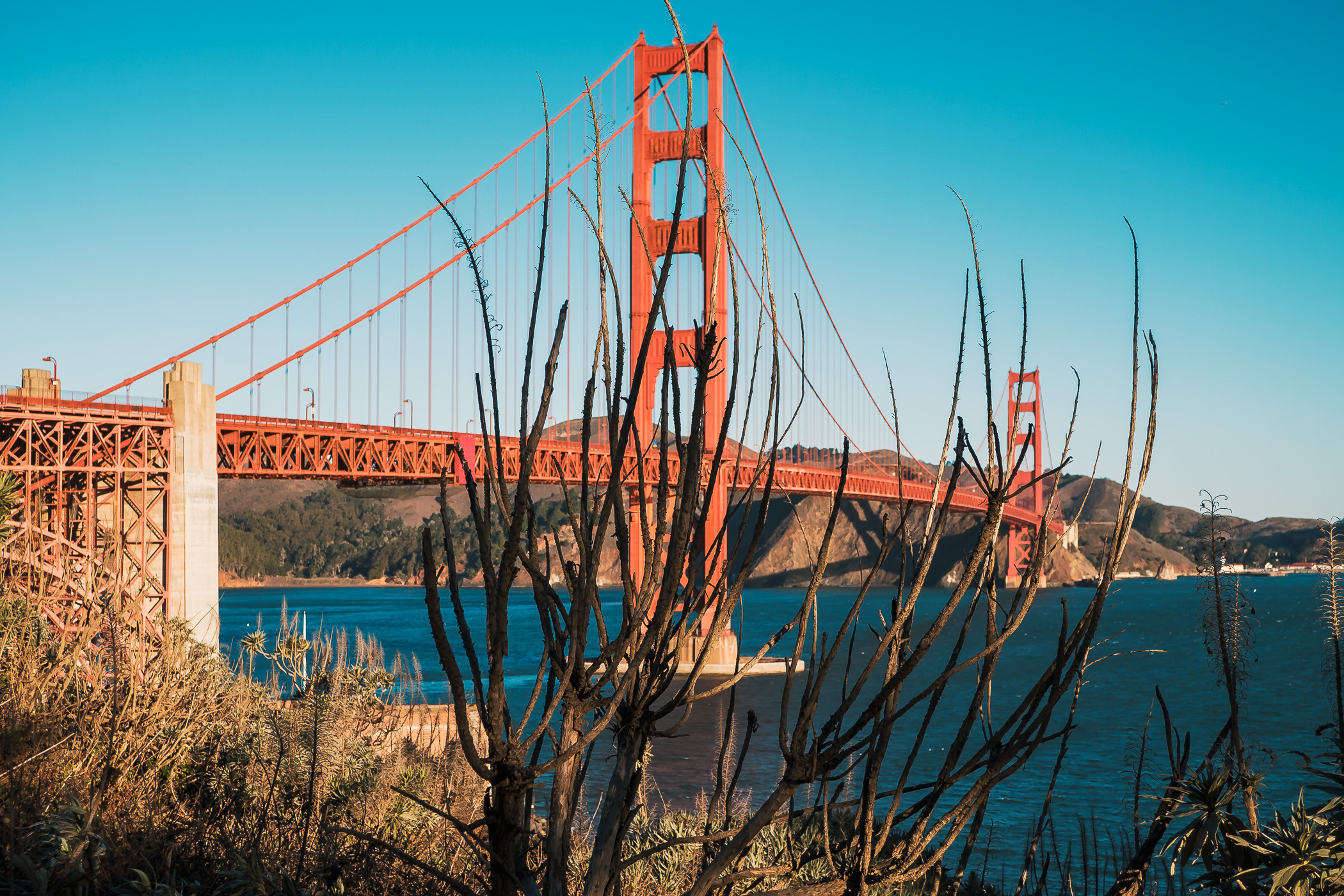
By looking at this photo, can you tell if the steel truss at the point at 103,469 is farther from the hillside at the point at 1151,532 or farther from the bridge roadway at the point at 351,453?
the hillside at the point at 1151,532

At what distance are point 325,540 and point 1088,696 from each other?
3712 inches

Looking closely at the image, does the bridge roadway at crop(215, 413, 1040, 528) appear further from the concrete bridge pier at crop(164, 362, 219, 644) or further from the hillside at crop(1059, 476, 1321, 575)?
the hillside at crop(1059, 476, 1321, 575)

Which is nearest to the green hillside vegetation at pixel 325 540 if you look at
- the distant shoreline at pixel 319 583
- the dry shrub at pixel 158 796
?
the distant shoreline at pixel 319 583

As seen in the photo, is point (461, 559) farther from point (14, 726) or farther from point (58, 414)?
point (14, 726)

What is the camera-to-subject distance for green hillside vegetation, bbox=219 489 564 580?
10125 cm

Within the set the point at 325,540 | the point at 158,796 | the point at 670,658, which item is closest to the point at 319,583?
the point at 325,540

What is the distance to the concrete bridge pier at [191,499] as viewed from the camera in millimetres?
16500

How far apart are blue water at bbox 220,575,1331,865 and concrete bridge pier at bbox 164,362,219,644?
262 cm

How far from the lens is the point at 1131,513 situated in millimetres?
1461

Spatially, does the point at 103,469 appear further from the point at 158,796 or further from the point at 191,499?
the point at 158,796

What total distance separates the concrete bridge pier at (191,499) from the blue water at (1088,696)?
262cm

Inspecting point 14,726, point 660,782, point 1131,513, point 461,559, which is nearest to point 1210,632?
point 1131,513

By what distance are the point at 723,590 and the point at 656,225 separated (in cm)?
2193

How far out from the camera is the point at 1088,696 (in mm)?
28234
